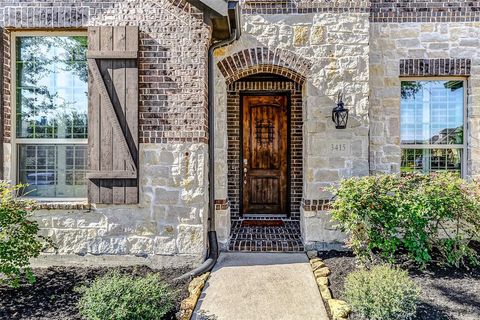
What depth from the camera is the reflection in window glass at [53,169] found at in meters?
4.05

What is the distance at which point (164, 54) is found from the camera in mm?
3881

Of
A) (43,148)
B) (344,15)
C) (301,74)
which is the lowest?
(43,148)

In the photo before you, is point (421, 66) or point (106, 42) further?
point (421, 66)

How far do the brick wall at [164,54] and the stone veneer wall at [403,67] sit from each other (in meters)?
2.76

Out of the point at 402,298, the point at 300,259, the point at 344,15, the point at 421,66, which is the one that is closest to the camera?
the point at 402,298

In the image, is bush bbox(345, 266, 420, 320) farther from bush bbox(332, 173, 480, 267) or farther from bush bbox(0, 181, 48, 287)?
bush bbox(0, 181, 48, 287)

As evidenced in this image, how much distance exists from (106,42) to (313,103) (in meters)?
2.84

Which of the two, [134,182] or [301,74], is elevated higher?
[301,74]

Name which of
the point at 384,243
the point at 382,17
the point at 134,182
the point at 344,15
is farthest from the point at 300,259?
the point at 382,17

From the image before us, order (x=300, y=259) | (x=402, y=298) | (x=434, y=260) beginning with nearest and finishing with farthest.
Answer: (x=402, y=298), (x=434, y=260), (x=300, y=259)

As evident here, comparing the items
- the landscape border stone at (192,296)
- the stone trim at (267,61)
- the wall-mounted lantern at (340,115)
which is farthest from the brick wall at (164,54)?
the wall-mounted lantern at (340,115)

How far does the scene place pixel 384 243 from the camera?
3660mm

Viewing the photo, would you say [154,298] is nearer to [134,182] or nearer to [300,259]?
[134,182]

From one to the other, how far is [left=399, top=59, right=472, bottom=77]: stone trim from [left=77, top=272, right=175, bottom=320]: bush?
4642mm
